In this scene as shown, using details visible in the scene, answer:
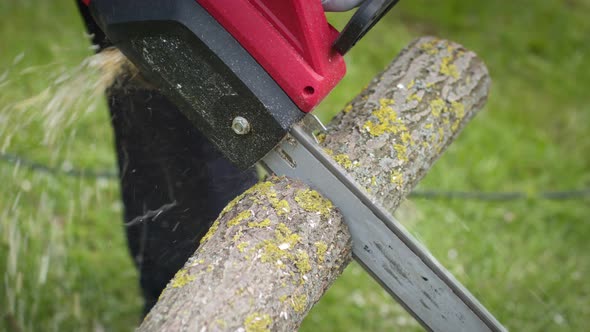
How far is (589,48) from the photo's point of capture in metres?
5.58

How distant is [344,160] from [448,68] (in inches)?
25.1

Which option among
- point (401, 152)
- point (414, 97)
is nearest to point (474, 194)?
point (414, 97)

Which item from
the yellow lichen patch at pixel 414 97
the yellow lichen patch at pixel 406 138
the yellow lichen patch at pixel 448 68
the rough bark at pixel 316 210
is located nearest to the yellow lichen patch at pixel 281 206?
the rough bark at pixel 316 210

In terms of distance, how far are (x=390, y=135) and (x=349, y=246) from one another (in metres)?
0.42

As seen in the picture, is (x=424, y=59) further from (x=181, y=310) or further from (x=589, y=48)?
(x=589, y=48)

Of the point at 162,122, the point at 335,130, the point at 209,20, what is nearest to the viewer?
the point at 209,20

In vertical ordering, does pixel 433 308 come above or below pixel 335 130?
below

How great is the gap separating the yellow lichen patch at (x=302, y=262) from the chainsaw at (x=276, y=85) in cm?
18

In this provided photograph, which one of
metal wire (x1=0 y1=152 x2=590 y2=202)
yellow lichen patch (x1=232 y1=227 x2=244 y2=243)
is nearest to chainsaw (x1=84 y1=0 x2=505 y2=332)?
yellow lichen patch (x1=232 y1=227 x2=244 y2=243)

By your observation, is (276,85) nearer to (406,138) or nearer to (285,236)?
(285,236)

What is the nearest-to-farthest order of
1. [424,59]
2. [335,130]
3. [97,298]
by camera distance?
[335,130] < [424,59] < [97,298]

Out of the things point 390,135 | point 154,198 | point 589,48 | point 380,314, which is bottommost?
point 589,48

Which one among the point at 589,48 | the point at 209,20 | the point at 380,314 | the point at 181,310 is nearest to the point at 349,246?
the point at 181,310

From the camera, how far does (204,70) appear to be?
1.50 m
